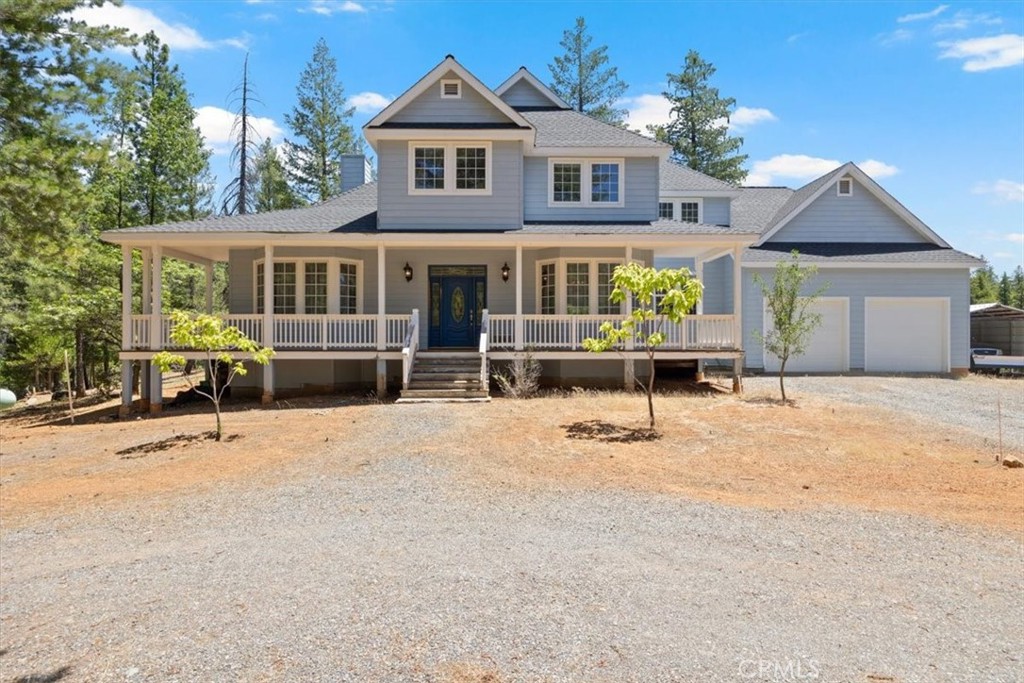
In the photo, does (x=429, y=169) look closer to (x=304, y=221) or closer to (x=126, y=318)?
(x=304, y=221)

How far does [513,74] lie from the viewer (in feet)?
67.2

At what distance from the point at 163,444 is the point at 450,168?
9.66m

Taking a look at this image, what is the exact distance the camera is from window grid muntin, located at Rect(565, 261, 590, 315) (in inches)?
644

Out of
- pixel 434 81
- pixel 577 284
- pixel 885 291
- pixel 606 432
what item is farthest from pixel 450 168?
pixel 885 291

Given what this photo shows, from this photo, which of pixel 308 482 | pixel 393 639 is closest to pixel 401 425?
pixel 308 482

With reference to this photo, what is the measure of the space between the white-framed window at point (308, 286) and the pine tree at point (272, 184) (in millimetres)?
22782

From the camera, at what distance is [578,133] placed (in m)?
18.0

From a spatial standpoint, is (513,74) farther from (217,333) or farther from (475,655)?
(475,655)

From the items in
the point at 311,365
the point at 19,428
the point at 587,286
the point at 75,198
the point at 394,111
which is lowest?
the point at 19,428

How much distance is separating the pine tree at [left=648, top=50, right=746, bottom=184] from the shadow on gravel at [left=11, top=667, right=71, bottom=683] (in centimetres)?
3630

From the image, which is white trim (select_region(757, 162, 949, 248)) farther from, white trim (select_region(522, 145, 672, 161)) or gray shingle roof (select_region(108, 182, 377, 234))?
gray shingle roof (select_region(108, 182, 377, 234))

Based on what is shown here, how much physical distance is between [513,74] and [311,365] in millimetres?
11906

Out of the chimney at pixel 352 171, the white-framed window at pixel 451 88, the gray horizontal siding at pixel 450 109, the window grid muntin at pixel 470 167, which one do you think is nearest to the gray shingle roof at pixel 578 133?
the gray horizontal siding at pixel 450 109

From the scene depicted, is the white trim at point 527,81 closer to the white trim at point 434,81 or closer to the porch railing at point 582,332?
the white trim at point 434,81
